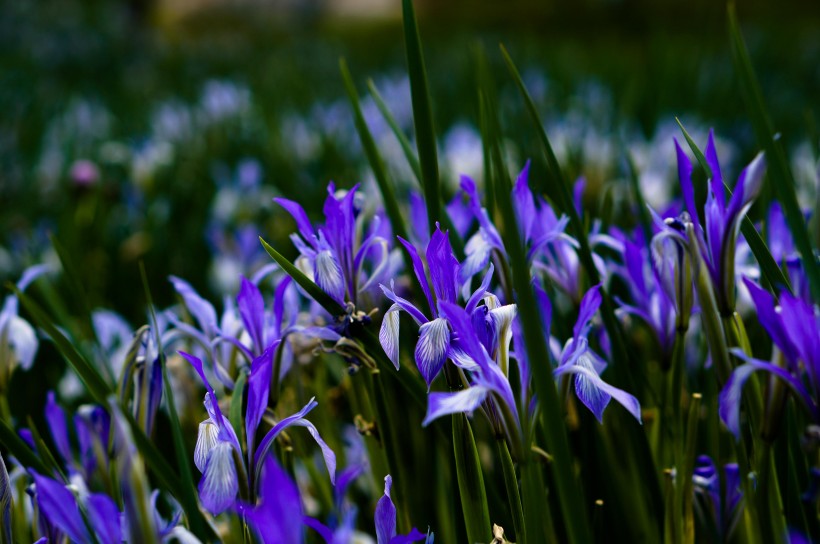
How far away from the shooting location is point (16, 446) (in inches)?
22.3

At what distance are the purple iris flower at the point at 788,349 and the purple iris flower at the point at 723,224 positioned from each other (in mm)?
67

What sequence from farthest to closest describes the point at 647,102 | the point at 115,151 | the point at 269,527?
the point at 115,151 → the point at 647,102 → the point at 269,527

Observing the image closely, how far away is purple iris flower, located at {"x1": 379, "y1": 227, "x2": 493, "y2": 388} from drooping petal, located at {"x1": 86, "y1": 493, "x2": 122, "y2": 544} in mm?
214

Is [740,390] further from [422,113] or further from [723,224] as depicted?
[422,113]

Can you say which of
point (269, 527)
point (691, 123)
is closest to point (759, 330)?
point (269, 527)

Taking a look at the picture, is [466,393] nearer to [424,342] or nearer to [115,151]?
[424,342]

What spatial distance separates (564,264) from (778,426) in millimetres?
345

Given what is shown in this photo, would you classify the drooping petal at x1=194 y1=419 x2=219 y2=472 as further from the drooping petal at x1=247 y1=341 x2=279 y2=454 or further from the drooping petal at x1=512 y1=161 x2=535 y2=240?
the drooping petal at x1=512 y1=161 x2=535 y2=240

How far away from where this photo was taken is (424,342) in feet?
1.74

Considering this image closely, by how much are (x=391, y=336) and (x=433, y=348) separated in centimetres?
5

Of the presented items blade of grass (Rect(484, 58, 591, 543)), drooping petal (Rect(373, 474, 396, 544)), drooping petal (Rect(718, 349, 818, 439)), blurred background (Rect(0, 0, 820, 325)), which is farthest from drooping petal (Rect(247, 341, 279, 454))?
blurred background (Rect(0, 0, 820, 325))

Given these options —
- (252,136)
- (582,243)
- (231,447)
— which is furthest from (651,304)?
(252,136)

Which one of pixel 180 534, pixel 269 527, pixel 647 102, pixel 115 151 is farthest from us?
pixel 115 151

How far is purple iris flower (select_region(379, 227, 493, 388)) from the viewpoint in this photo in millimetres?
528
